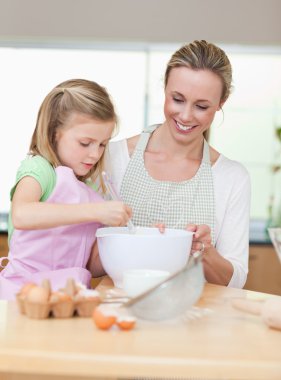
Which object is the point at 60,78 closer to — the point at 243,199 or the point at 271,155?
the point at 271,155

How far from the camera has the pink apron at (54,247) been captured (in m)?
1.76

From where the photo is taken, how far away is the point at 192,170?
225 cm

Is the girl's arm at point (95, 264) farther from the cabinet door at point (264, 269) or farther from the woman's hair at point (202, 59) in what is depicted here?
the cabinet door at point (264, 269)

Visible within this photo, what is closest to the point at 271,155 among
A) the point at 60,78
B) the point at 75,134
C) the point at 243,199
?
the point at 60,78

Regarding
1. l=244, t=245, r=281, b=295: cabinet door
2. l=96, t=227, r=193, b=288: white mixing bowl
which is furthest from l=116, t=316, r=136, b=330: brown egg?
l=244, t=245, r=281, b=295: cabinet door

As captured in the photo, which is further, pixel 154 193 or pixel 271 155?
pixel 271 155

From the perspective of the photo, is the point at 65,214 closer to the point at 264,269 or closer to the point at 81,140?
the point at 81,140

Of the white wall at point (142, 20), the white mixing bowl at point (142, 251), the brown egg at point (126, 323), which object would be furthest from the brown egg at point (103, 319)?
the white wall at point (142, 20)

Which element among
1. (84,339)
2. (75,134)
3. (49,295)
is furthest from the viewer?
(75,134)

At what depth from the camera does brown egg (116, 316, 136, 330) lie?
4.02 feet

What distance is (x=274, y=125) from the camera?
195 inches

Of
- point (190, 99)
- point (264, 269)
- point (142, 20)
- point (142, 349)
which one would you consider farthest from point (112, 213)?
point (142, 20)

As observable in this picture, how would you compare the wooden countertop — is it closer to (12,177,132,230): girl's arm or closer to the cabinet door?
(12,177,132,230): girl's arm

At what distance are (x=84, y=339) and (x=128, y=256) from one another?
0.43m
